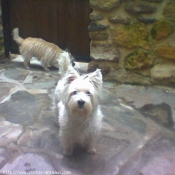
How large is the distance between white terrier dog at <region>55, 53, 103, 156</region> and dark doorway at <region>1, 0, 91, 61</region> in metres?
1.97

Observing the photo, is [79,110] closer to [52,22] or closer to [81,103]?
[81,103]

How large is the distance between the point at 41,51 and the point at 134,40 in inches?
49.0

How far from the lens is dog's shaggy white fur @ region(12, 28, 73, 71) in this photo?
373cm

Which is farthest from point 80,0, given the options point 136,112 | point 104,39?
point 136,112

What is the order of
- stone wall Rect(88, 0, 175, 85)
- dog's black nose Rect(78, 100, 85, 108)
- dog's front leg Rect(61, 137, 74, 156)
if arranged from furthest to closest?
1. stone wall Rect(88, 0, 175, 85)
2. dog's front leg Rect(61, 137, 74, 156)
3. dog's black nose Rect(78, 100, 85, 108)

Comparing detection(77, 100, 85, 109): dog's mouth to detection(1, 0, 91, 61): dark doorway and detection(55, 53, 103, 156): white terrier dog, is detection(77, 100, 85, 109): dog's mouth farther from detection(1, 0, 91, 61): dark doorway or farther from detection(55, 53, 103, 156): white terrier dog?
detection(1, 0, 91, 61): dark doorway

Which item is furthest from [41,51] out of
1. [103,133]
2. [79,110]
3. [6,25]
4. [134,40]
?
[79,110]

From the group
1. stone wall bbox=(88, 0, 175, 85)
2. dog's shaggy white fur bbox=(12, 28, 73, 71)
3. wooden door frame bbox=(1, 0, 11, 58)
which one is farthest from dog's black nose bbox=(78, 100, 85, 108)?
wooden door frame bbox=(1, 0, 11, 58)

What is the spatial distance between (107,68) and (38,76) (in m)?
0.85

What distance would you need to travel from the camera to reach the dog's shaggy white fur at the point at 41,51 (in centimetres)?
373

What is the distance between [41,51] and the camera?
3.76 m

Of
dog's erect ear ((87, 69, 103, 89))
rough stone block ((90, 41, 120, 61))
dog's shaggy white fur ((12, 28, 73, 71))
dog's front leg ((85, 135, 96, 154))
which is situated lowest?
dog's front leg ((85, 135, 96, 154))

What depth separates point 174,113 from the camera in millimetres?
2711

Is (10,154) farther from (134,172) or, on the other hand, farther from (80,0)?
(80,0)
